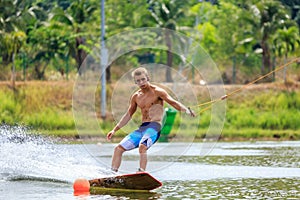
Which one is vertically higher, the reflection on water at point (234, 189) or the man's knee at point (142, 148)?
the man's knee at point (142, 148)

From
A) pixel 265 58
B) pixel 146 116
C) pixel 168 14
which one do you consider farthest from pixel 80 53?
pixel 146 116

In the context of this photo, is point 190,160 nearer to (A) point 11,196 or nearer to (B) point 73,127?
(A) point 11,196

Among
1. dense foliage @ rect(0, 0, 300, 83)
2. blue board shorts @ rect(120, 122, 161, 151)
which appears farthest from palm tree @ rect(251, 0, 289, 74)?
blue board shorts @ rect(120, 122, 161, 151)

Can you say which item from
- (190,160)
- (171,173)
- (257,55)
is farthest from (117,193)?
(257,55)

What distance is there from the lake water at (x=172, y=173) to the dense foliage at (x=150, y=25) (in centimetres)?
1421

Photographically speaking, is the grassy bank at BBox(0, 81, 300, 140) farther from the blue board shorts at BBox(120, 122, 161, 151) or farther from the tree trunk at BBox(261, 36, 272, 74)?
the blue board shorts at BBox(120, 122, 161, 151)

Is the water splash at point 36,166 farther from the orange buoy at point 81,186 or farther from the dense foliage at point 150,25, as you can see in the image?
the dense foliage at point 150,25

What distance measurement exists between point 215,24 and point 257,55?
7.98 feet

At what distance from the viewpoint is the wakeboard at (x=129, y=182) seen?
38.1ft

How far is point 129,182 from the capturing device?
11773mm

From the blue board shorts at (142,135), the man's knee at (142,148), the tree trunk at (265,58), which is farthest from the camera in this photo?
the tree trunk at (265,58)

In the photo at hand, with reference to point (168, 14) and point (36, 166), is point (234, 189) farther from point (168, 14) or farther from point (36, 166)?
point (168, 14)

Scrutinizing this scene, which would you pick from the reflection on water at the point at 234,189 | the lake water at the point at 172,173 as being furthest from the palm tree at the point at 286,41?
the reflection on water at the point at 234,189

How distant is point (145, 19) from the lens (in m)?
35.9
